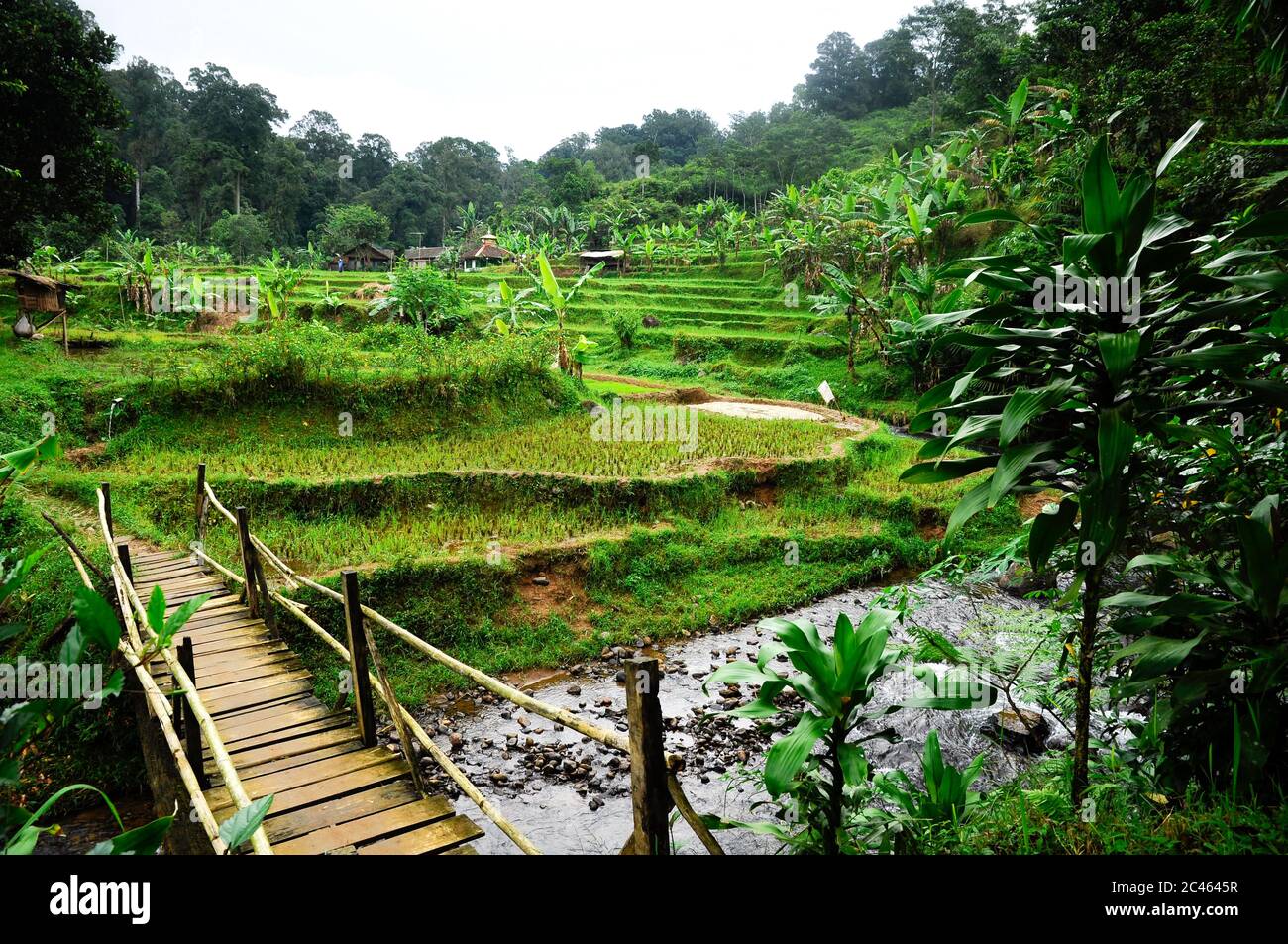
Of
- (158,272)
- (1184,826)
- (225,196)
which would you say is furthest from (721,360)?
(225,196)


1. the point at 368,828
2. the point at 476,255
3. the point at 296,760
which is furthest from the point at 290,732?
the point at 476,255

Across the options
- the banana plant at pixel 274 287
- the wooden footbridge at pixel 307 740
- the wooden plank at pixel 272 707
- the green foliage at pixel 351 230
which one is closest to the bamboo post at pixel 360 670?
the wooden footbridge at pixel 307 740

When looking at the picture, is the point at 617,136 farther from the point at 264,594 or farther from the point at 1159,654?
the point at 1159,654

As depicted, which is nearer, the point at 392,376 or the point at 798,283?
the point at 392,376

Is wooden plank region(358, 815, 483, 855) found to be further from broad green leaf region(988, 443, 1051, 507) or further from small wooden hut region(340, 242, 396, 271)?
small wooden hut region(340, 242, 396, 271)

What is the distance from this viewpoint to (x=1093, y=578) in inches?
94.0

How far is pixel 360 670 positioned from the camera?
427 centimetres

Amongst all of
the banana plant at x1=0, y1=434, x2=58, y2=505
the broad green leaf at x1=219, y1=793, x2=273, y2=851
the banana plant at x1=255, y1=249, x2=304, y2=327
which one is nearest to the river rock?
the broad green leaf at x1=219, y1=793, x2=273, y2=851

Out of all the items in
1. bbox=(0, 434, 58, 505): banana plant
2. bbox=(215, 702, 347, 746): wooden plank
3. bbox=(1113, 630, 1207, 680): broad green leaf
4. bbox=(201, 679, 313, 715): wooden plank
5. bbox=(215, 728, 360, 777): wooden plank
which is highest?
bbox=(0, 434, 58, 505): banana plant

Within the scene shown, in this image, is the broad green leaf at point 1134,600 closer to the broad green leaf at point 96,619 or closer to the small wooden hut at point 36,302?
the broad green leaf at point 96,619

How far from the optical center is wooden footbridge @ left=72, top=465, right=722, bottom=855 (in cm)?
221
